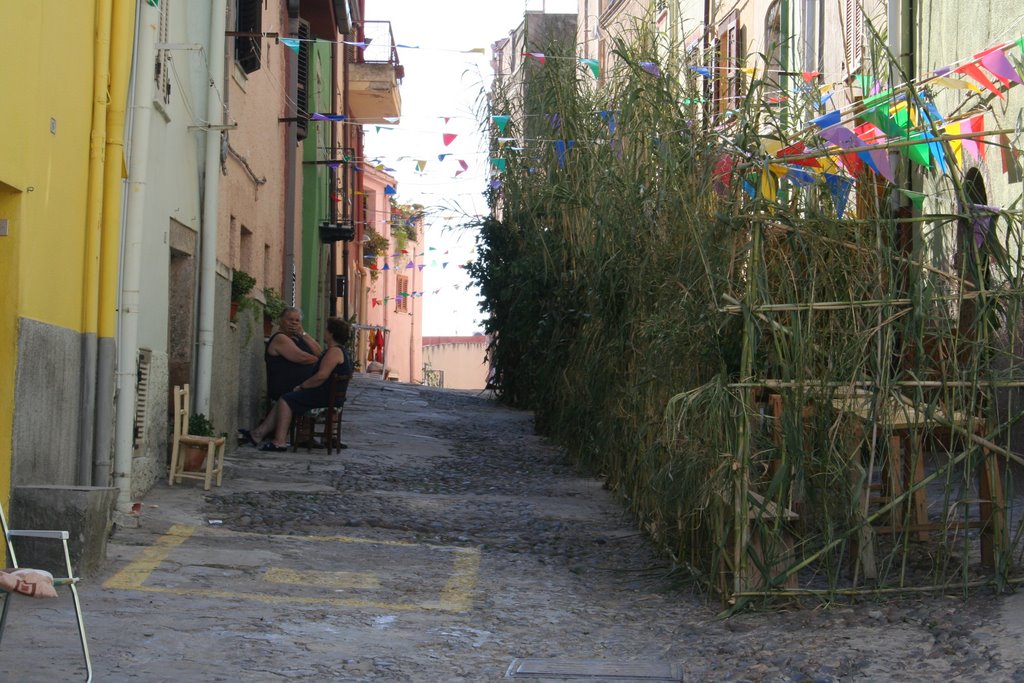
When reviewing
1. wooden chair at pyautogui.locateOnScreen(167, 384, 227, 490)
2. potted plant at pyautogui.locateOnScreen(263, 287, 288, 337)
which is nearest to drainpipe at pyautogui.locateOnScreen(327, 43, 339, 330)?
potted plant at pyautogui.locateOnScreen(263, 287, 288, 337)

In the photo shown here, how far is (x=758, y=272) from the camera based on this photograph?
628 centimetres

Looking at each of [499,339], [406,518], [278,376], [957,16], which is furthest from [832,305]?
[499,339]

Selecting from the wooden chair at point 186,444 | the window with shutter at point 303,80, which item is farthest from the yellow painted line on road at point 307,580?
the window with shutter at point 303,80

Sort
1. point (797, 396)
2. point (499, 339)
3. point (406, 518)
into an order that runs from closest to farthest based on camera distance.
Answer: point (797, 396), point (406, 518), point (499, 339)

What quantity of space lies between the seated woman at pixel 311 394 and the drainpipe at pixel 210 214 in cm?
155

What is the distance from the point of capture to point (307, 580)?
720 cm

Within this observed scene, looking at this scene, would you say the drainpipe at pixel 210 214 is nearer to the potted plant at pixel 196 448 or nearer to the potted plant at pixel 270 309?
the potted plant at pixel 196 448

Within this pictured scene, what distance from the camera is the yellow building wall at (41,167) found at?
629 cm

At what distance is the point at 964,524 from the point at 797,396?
1.07 m

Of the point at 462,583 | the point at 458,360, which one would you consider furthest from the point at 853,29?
the point at 458,360

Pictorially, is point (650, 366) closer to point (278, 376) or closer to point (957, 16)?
point (957, 16)

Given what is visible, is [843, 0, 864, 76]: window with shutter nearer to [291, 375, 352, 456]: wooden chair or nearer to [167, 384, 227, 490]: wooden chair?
[291, 375, 352, 456]: wooden chair

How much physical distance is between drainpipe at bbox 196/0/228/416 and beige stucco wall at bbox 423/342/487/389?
41.2 m

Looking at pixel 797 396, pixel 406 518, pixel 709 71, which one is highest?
pixel 709 71
